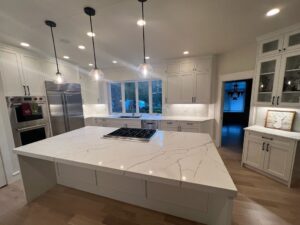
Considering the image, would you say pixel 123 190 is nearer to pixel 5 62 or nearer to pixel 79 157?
pixel 79 157

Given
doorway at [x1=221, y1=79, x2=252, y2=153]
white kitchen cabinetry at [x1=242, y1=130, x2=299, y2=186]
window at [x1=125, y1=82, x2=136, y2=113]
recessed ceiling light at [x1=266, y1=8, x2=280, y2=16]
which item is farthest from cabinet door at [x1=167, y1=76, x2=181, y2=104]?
doorway at [x1=221, y1=79, x2=252, y2=153]

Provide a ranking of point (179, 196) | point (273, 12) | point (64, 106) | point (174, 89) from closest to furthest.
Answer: point (179, 196) → point (273, 12) → point (64, 106) → point (174, 89)

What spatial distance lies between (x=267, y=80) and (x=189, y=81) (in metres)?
1.67

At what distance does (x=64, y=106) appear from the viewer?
11.2ft

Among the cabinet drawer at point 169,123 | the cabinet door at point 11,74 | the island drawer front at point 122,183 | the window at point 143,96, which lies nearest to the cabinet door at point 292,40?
the cabinet drawer at point 169,123

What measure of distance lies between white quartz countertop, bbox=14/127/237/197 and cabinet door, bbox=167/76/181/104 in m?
2.03

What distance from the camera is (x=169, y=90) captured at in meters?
3.90

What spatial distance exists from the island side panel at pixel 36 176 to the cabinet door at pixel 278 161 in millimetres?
3856

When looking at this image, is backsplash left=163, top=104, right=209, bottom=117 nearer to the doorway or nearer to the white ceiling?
the white ceiling

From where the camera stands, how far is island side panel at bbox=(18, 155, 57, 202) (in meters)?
1.90

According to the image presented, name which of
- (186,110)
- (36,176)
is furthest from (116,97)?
(36,176)

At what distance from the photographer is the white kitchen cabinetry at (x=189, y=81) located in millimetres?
3502

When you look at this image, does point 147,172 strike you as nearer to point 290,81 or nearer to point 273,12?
point 273,12

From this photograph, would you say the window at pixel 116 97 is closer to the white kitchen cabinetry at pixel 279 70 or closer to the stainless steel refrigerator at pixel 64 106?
the stainless steel refrigerator at pixel 64 106
